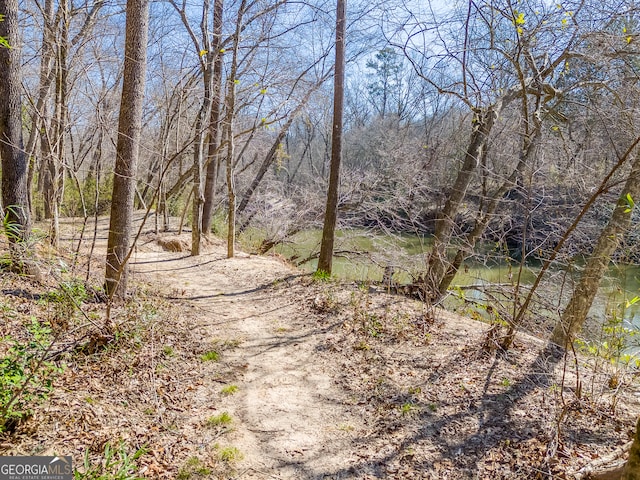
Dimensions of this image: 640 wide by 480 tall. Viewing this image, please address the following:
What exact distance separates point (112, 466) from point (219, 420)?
902 millimetres

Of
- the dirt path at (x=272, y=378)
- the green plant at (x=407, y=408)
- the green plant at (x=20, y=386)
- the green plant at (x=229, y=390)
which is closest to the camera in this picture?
the green plant at (x=20, y=386)

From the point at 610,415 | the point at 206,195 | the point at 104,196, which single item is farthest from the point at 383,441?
the point at 104,196

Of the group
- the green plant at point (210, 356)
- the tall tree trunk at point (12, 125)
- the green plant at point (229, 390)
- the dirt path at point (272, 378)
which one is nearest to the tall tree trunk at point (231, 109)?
the dirt path at point (272, 378)

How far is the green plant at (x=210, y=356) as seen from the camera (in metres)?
4.07

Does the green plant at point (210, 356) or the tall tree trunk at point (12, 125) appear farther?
the tall tree trunk at point (12, 125)

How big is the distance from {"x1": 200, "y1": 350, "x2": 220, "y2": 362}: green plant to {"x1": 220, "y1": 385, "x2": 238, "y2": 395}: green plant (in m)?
0.53

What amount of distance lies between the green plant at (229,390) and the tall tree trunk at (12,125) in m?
2.83

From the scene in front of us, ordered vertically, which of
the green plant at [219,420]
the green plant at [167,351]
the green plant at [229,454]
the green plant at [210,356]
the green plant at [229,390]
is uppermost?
the green plant at [167,351]

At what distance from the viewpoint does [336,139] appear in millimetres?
7195

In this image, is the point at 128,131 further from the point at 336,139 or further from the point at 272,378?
the point at 336,139

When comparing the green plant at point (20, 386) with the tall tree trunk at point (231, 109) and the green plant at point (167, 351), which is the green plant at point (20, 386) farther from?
the tall tree trunk at point (231, 109)

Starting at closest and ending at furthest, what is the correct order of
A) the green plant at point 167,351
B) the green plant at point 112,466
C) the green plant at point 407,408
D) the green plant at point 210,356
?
1. the green plant at point 112,466
2. the green plant at point 407,408
3. the green plant at point 167,351
4. the green plant at point 210,356

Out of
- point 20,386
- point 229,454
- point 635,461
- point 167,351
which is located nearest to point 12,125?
point 167,351

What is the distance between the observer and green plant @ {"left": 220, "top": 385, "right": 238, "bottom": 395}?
3.53m
